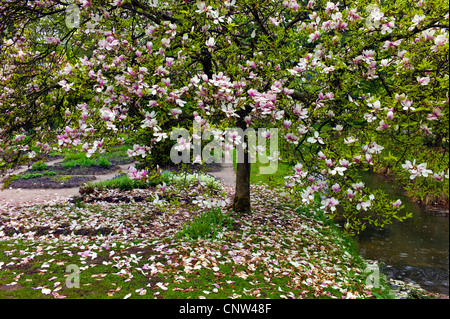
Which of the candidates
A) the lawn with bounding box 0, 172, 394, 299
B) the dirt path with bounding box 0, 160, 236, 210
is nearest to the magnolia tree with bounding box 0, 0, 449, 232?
the lawn with bounding box 0, 172, 394, 299

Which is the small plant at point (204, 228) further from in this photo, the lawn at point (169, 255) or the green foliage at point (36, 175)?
the green foliage at point (36, 175)

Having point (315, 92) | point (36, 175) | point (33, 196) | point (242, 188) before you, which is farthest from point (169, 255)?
point (36, 175)

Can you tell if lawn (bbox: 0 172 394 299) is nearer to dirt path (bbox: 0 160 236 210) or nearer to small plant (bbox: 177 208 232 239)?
small plant (bbox: 177 208 232 239)

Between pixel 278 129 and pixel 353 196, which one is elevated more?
pixel 278 129

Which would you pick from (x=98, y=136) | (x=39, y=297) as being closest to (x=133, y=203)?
(x=98, y=136)

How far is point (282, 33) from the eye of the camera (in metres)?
5.12

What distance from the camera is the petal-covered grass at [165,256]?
180 inches

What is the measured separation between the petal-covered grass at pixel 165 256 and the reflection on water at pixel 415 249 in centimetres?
113

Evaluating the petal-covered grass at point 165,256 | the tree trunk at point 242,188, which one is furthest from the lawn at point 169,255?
the tree trunk at point 242,188

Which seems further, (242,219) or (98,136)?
(242,219)

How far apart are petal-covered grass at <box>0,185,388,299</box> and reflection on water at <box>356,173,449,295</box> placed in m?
1.13
